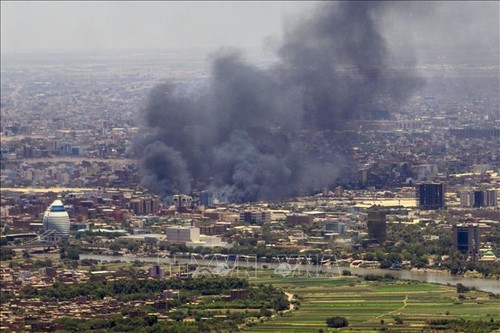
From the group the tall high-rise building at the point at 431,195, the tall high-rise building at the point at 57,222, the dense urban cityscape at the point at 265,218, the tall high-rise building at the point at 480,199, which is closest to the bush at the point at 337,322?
the dense urban cityscape at the point at 265,218

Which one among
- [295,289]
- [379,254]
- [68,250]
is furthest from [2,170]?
[295,289]

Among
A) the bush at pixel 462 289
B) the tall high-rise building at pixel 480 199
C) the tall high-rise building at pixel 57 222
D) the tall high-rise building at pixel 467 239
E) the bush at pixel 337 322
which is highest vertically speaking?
the tall high-rise building at pixel 480 199

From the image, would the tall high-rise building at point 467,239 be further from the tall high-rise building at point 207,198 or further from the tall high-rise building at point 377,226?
the tall high-rise building at point 207,198

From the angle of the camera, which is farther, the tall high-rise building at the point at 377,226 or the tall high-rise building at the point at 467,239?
the tall high-rise building at the point at 377,226

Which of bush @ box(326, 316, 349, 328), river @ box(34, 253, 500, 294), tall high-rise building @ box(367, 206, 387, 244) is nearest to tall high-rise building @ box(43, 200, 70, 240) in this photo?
river @ box(34, 253, 500, 294)

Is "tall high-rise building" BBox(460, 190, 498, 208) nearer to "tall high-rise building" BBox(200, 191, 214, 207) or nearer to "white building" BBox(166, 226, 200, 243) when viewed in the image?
"white building" BBox(166, 226, 200, 243)

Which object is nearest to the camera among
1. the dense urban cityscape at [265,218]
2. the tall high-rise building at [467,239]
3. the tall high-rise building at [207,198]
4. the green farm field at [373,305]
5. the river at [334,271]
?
the green farm field at [373,305]

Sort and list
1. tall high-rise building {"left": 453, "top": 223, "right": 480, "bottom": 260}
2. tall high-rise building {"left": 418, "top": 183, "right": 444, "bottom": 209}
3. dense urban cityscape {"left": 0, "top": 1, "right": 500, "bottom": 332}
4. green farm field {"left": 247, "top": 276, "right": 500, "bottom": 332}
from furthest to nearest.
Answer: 1. tall high-rise building {"left": 418, "top": 183, "right": 444, "bottom": 209}
2. tall high-rise building {"left": 453, "top": 223, "right": 480, "bottom": 260}
3. dense urban cityscape {"left": 0, "top": 1, "right": 500, "bottom": 332}
4. green farm field {"left": 247, "top": 276, "right": 500, "bottom": 332}

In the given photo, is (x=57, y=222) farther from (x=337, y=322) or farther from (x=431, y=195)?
(x=337, y=322)
